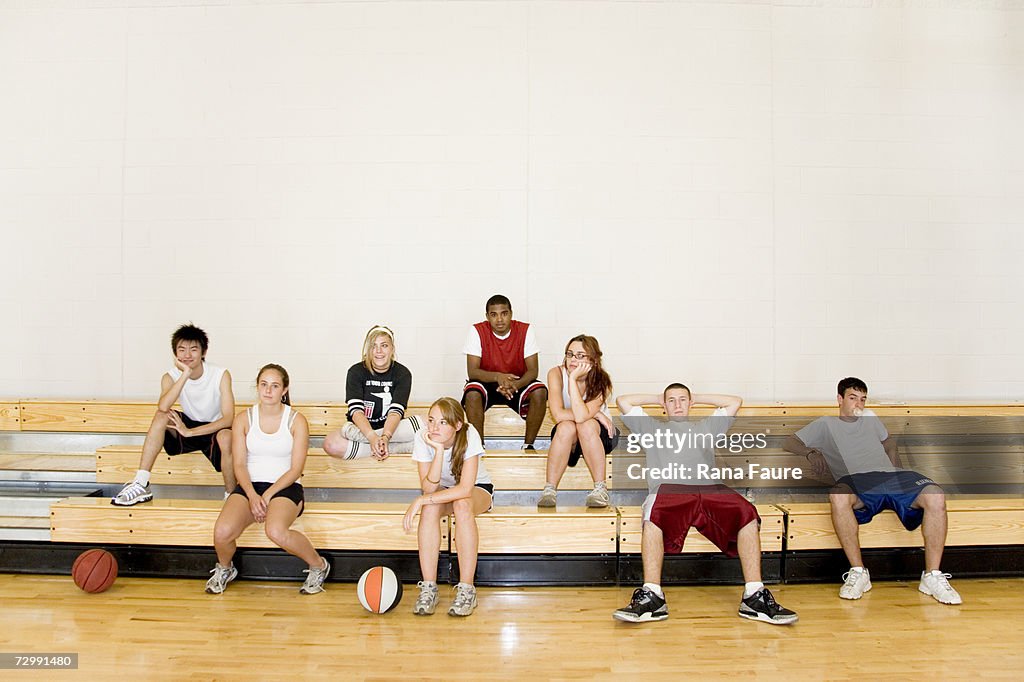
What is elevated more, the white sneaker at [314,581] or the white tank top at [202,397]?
the white tank top at [202,397]

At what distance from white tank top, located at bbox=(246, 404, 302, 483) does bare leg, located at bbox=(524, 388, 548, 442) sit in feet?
4.17

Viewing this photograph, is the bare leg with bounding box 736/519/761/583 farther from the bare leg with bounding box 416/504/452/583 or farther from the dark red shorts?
the bare leg with bounding box 416/504/452/583

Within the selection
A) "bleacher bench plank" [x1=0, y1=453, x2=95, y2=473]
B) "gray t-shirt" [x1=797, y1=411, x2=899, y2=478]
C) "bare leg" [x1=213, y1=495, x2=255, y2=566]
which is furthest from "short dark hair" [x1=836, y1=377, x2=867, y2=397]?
"bleacher bench plank" [x1=0, y1=453, x2=95, y2=473]

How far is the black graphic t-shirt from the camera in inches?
164

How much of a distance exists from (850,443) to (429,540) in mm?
2058

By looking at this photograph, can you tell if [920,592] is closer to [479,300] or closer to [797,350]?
[797,350]

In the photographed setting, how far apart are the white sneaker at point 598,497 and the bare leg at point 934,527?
141cm

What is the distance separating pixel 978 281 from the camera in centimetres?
553

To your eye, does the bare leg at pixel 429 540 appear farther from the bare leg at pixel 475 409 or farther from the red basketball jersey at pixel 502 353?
the red basketball jersey at pixel 502 353

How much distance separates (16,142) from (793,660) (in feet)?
18.7

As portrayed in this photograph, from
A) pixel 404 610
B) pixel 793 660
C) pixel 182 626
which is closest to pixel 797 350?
pixel 793 660

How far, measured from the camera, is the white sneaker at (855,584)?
11.4ft

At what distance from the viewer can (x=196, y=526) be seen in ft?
12.0

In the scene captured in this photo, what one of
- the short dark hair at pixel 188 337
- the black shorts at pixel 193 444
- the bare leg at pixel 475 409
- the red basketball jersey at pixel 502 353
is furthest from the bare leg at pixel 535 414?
the short dark hair at pixel 188 337
